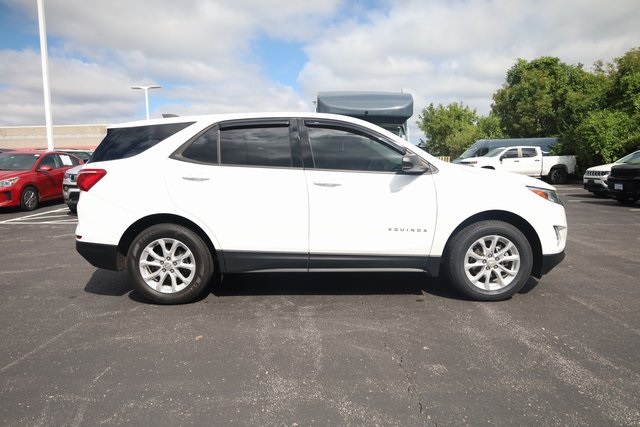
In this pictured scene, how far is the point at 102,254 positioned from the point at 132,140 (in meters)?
1.11

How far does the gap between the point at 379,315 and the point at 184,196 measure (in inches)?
80.5

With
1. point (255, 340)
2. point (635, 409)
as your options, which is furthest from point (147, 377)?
point (635, 409)

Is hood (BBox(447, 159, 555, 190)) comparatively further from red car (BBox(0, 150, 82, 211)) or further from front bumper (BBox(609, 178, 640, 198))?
red car (BBox(0, 150, 82, 211))

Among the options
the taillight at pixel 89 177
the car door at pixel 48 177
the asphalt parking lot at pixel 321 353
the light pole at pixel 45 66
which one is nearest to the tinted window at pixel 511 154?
the asphalt parking lot at pixel 321 353

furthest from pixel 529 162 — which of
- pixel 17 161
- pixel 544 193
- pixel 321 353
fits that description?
pixel 321 353

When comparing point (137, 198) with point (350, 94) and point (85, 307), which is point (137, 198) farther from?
point (350, 94)

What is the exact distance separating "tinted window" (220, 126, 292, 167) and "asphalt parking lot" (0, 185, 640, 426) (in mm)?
1340

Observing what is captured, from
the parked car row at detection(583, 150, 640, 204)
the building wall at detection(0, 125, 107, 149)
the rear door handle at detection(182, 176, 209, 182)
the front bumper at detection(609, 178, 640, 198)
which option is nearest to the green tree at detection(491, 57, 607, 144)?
the parked car row at detection(583, 150, 640, 204)

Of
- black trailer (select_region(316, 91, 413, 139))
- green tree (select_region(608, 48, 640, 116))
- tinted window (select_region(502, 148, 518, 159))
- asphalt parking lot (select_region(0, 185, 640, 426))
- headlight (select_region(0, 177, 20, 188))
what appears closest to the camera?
asphalt parking lot (select_region(0, 185, 640, 426))

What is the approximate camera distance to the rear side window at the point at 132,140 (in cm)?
422

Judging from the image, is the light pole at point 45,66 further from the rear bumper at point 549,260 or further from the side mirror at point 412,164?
the rear bumper at point 549,260

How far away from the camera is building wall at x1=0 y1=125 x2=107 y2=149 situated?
5462 cm

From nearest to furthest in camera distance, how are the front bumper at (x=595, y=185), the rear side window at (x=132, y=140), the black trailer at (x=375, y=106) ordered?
1. the rear side window at (x=132, y=140)
2. the black trailer at (x=375, y=106)
3. the front bumper at (x=595, y=185)

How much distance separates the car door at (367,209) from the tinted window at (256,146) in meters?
0.28
